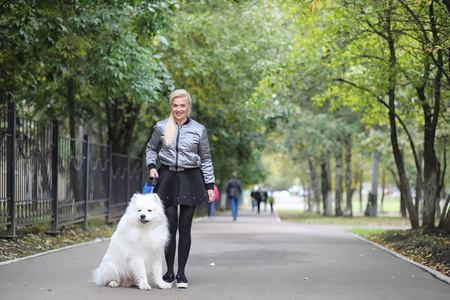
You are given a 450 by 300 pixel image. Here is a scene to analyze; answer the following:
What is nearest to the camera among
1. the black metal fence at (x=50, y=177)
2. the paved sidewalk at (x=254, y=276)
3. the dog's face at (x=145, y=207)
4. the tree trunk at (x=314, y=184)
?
the dog's face at (x=145, y=207)

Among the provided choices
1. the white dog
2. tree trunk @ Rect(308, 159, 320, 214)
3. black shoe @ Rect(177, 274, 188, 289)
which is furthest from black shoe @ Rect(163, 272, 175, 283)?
tree trunk @ Rect(308, 159, 320, 214)

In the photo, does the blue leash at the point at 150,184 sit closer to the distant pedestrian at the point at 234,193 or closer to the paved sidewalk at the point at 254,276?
the paved sidewalk at the point at 254,276

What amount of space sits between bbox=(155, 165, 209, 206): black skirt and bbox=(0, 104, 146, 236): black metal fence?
15.9ft

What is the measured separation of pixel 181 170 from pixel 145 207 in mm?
801

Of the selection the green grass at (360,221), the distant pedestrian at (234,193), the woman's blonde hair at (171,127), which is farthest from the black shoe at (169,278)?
the distant pedestrian at (234,193)

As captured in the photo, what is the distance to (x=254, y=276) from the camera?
8.97 meters

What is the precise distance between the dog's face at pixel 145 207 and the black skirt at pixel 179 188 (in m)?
0.53

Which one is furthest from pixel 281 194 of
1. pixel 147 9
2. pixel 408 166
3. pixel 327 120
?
pixel 147 9

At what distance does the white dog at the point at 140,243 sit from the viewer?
708cm

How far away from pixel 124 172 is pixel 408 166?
26.3 metres

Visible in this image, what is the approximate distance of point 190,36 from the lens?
75.2 feet

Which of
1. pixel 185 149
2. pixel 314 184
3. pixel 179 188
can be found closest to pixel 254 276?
pixel 179 188

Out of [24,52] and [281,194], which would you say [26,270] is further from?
[281,194]

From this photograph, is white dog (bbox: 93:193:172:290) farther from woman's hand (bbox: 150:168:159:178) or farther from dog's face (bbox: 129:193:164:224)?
woman's hand (bbox: 150:168:159:178)
